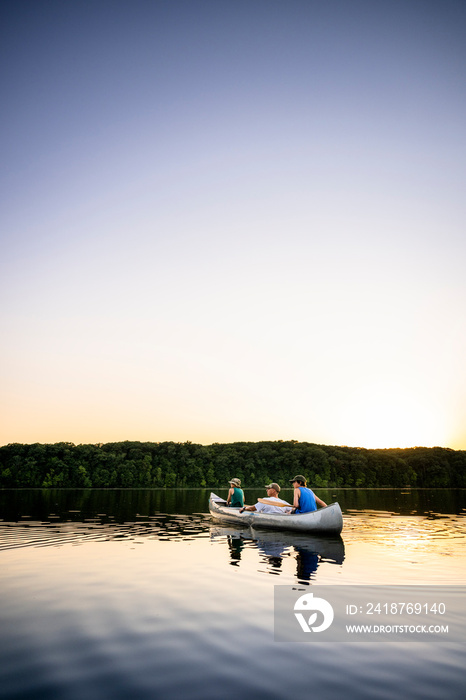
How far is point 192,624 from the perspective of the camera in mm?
8211

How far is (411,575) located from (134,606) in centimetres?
805

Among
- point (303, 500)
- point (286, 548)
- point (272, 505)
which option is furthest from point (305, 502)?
point (286, 548)

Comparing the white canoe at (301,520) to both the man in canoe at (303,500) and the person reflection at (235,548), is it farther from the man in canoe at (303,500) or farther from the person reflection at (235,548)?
the person reflection at (235,548)

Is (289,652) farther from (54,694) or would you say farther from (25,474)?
(25,474)

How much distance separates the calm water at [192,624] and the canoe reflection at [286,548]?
0.10 m

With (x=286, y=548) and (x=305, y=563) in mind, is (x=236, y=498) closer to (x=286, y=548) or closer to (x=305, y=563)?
(x=286, y=548)

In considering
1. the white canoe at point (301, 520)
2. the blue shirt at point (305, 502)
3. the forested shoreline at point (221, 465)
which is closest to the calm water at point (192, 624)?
the white canoe at point (301, 520)

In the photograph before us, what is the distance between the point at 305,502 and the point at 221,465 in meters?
116

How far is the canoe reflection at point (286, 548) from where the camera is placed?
44.6 feet

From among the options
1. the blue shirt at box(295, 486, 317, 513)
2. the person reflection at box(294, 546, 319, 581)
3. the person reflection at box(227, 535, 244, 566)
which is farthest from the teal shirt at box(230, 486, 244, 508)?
the person reflection at box(294, 546, 319, 581)

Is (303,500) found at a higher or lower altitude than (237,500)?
higher

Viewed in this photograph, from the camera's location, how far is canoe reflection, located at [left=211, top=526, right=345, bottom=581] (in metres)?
13.6

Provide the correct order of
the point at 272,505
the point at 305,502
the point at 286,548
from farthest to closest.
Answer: the point at 272,505 < the point at 305,502 < the point at 286,548

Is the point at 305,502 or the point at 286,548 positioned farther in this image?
the point at 305,502
